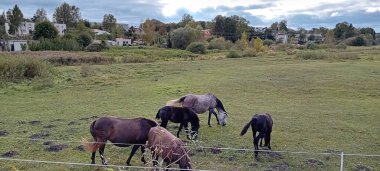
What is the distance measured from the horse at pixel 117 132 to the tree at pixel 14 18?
73913 millimetres

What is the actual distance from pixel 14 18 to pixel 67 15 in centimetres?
1419

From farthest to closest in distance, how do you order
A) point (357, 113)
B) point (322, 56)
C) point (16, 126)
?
point (322, 56)
point (357, 113)
point (16, 126)

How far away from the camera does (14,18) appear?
2908 inches

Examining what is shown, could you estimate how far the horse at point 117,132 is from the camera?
7.68m

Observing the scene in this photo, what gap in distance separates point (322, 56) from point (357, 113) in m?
29.1

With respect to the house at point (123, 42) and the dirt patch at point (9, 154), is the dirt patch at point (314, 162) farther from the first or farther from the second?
the house at point (123, 42)

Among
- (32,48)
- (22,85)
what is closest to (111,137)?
(22,85)

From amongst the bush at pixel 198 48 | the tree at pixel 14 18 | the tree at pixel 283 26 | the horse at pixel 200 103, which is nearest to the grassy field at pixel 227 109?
the horse at pixel 200 103

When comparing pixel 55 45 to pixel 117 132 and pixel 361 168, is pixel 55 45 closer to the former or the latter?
pixel 117 132

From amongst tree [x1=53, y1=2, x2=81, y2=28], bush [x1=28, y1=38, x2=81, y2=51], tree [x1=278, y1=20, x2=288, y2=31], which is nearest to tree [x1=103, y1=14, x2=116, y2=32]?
tree [x1=53, y1=2, x2=81, y2=28]

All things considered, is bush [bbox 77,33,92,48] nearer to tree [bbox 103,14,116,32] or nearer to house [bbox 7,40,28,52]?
house [bbox 7,40,28,52]

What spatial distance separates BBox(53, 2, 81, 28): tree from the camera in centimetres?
8581

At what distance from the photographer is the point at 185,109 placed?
9977 millimetres

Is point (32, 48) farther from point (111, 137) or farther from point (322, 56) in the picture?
point (111, 137)
